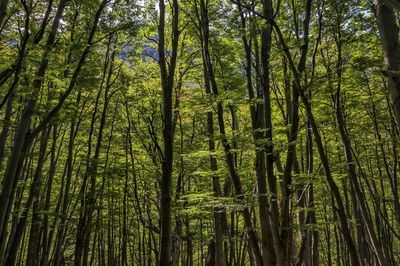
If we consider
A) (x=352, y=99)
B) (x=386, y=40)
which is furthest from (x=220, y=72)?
(x=386, y=40)

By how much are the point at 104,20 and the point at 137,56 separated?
2.61 m

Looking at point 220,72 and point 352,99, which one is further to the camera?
point 220,72

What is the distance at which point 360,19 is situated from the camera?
7.23 metres

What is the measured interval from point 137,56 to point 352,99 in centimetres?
641

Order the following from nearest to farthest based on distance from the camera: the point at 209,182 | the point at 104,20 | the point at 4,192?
the point at 4,192
the point at 104,20
the point at 209,182

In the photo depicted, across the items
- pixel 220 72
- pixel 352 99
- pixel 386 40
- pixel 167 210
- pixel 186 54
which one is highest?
pixel 186 54

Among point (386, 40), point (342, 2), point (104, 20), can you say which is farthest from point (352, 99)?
point (386, 40)

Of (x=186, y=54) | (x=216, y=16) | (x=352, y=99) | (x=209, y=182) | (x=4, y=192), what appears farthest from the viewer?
(x=209, y=182)

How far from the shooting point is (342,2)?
651cm

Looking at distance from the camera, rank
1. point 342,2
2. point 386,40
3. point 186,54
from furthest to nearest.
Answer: point 186,54
point 342,2
point 386,40

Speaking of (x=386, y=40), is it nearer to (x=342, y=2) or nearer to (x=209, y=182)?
(x=342, y=2)

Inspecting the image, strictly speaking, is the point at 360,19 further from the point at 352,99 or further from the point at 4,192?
the point at 4,192

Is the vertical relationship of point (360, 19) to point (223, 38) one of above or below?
below

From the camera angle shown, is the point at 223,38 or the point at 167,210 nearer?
the point at 167,210
